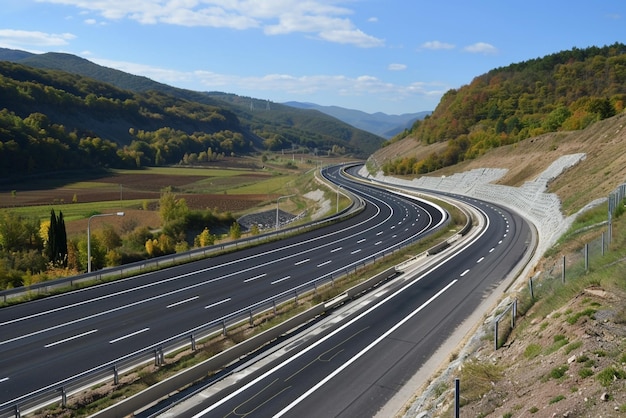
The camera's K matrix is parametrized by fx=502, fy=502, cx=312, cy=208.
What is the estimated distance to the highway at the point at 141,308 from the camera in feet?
73.5

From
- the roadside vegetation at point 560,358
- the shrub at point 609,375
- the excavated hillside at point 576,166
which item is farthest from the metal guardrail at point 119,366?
the excavated hillside at point 576,166

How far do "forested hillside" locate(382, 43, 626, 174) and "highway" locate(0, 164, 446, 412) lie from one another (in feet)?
264

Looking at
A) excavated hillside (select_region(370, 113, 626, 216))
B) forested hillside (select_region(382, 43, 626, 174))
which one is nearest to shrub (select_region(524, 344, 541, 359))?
excavated hillside (select_region(370, 113, 626, 216))

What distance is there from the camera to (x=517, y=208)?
75.1 metres

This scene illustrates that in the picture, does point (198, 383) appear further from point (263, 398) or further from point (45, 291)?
point (45, 291)

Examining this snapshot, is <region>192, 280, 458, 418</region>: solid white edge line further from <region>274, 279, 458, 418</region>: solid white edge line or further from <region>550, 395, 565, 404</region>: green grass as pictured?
<region>550, 395, 565, 404</region>: green grass

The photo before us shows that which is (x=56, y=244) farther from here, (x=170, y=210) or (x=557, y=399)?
(x=557, y=399)

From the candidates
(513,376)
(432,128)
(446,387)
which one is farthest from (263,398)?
(432,128)

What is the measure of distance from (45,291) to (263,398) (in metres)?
21.5

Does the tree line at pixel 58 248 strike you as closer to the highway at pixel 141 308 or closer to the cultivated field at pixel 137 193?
the highway at pixel 141 308

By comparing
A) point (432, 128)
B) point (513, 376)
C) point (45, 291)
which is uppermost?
point (432, 128)

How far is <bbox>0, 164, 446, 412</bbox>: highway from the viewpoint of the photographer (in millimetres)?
22406

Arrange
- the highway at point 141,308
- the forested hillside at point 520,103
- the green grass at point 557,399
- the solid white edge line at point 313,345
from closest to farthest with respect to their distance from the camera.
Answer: the green grass at point 557,399 → the solid white edge line at point 313,345 → the highway at point 141,308 → the forested hillside at point 520,103

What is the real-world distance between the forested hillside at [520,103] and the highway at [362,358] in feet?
281
